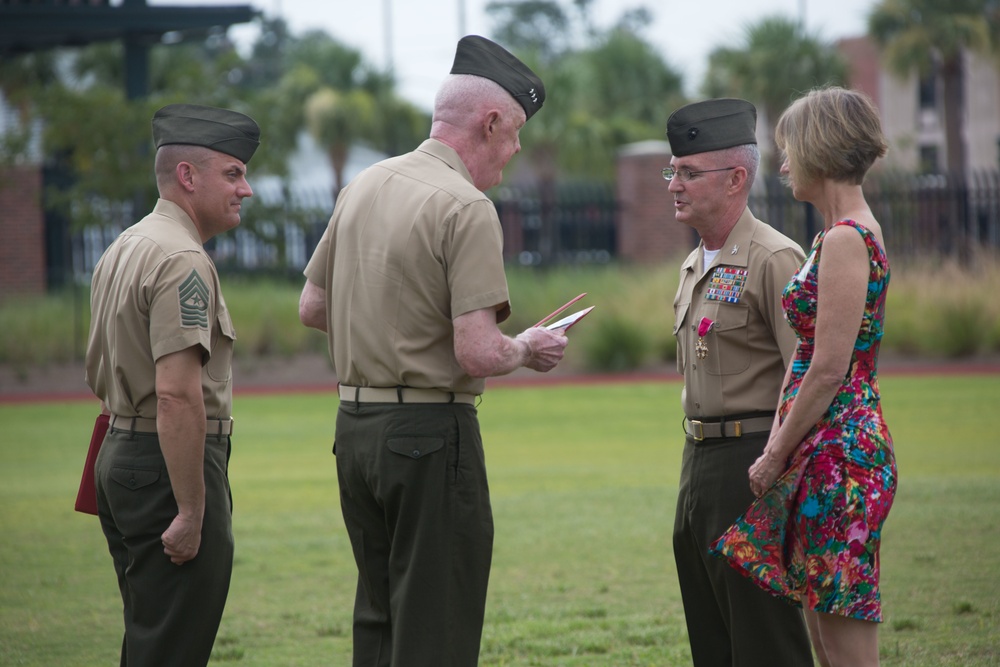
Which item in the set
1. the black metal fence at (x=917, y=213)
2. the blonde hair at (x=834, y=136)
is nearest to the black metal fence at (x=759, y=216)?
the black metal fence at (x=917, y=213)

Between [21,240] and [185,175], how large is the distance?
69.5 ft

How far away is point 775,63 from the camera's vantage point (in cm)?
3572

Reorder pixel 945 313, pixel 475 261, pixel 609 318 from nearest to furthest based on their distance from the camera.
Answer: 1. pixel 475 261
2. pixel 945 313
3. pixel 609 318

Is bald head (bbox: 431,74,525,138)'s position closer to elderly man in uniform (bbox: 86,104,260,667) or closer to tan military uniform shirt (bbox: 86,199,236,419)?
elderly man in uniform (bbox: 86,104,260,667)

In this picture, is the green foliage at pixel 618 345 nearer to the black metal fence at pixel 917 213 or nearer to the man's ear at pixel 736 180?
the black metal fence at pixel 917 213

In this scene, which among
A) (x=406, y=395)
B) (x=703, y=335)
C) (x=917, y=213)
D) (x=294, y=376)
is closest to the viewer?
(x=406, y=395)

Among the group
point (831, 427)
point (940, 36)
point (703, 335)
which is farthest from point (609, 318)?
point (940, 36)

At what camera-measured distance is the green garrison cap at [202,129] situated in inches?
151

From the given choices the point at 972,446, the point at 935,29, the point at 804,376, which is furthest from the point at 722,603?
the point at 935,29

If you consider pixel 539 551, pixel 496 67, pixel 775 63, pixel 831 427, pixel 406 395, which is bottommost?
pixel 539 551

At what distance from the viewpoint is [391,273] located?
358cm

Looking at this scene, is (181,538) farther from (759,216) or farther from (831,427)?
(759,216)

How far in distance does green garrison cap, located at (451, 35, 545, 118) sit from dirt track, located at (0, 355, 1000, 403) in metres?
13.9

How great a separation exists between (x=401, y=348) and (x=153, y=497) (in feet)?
2.97
